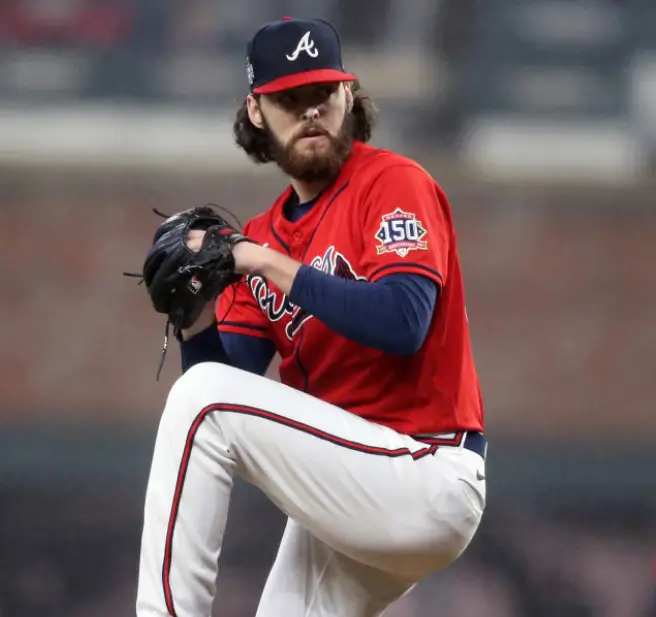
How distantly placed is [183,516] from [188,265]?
A: 0.33m

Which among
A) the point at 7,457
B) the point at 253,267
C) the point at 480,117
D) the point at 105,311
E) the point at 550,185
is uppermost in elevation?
the point at 253,267

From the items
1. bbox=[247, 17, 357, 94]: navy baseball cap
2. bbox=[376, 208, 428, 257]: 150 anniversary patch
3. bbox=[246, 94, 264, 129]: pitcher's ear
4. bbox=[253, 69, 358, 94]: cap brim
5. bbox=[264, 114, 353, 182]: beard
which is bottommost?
bbox=[376, 208, 428, 257]: 150 anniversary patch

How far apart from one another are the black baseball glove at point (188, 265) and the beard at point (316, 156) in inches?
6.8

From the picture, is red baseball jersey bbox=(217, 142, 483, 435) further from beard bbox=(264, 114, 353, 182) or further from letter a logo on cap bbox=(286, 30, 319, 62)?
letter a logo on cap bbox=(286, 30, 319, 62)

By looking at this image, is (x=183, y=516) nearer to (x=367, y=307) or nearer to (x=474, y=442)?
(x=367, y=307)

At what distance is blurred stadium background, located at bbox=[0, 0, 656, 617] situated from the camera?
4.66 m

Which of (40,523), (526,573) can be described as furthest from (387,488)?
(40,523)

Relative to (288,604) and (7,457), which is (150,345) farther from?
(288,604)

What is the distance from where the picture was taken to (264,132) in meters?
1.78

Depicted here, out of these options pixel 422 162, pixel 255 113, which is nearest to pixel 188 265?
pixel 255 113

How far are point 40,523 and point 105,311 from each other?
3.29 ft

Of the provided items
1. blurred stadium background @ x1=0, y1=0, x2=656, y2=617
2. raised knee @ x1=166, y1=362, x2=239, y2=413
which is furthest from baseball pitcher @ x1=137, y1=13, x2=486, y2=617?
blurred stadium background @ x1=0, y1=0, x2=656, y2=617

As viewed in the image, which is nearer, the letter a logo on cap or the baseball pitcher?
the baseball pitcher

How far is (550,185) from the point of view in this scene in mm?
4828
